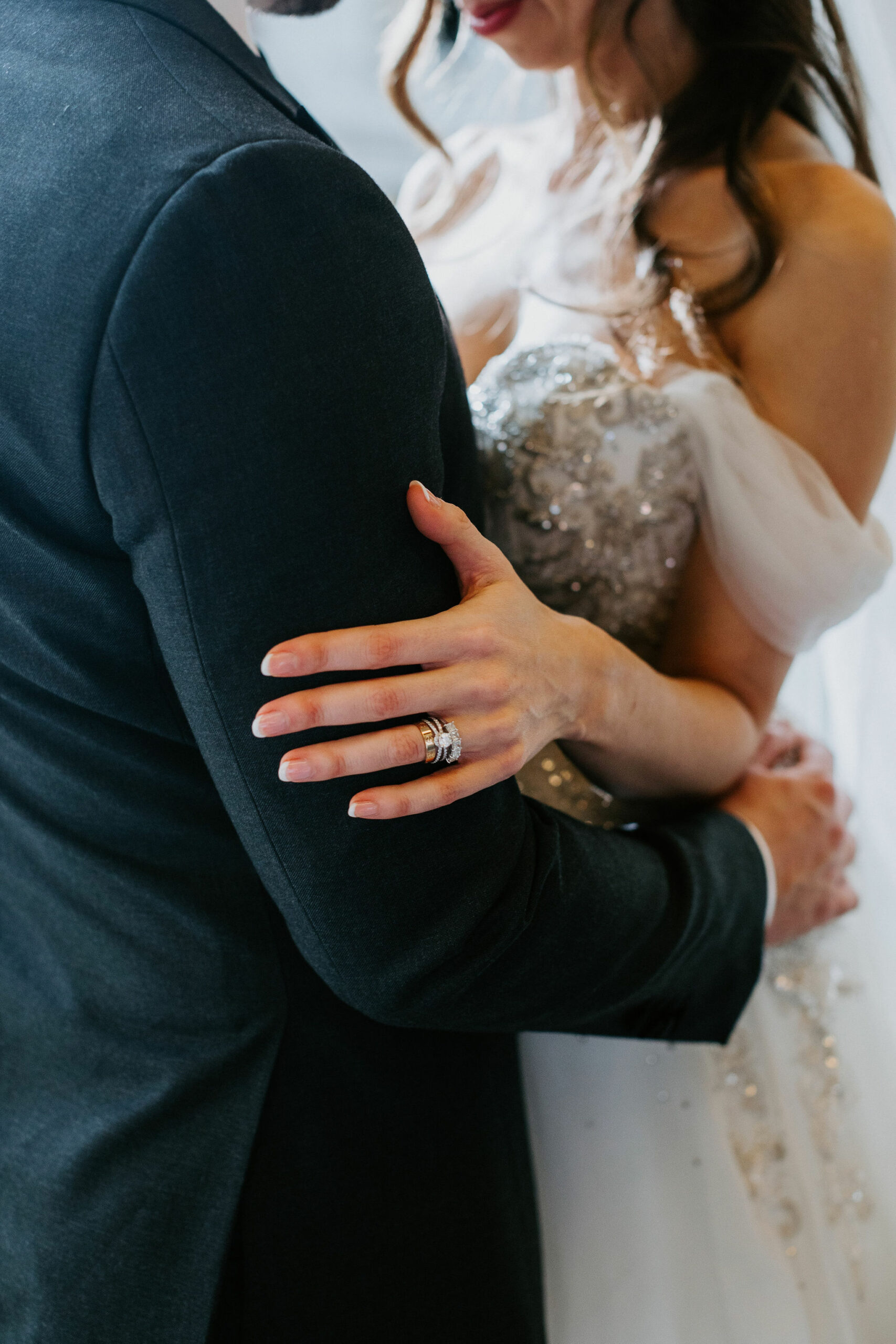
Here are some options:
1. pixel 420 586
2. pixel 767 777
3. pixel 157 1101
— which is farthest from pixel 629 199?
pixel 157 1101

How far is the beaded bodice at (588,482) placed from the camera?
1.02 meters

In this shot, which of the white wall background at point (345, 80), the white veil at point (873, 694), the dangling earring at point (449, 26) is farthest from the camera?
the white wall background at point (345, 80)

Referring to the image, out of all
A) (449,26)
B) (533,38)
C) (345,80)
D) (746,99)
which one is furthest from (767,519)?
(345,80)

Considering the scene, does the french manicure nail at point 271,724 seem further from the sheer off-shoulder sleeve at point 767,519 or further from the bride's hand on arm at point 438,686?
the sheer off-shoulder sleeve at point 767,519

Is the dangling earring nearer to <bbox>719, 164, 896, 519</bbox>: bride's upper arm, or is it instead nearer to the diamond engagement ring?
<bbox>719, 164, 896, 519</bbox>: bride's upper arm

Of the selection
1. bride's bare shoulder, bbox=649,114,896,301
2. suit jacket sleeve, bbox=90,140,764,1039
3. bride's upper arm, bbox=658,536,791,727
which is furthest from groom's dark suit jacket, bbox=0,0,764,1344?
bride's bare shoulder, bbox=649,114,896,301

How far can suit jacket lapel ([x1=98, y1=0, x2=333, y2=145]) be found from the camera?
0.54m

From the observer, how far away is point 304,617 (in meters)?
0.51

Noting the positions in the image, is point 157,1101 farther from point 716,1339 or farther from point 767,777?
point 767,777

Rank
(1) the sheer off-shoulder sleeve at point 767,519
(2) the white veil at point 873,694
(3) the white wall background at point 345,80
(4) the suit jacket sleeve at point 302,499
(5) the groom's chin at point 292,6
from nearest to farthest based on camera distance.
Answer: (4) the suit jacket sleeve at point 302,499
(5) the groom's chin at point 292,6
(1) the sheer off-shoulder sleeve at point 767,519
(2) the white veil at point 873,694
(3) the white wall background at point 345,80

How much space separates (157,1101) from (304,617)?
0.40m

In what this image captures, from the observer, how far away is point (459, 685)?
0.56 metres

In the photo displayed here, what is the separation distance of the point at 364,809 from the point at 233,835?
210mm

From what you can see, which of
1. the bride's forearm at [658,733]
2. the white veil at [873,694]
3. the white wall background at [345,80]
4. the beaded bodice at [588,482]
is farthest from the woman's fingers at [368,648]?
the white wall background at [345,80]
